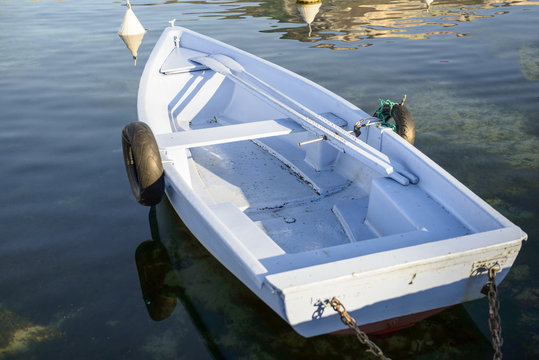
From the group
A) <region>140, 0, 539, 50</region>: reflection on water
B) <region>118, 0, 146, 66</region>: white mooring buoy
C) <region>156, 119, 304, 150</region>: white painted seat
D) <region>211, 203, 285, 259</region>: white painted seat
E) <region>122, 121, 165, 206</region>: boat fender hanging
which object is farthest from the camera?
<region>140, 0, 539, 50</region>: reflection on water

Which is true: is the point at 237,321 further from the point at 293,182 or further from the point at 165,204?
the point at 165,204

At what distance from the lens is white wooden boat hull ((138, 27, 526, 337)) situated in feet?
10.7

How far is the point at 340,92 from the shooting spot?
33.9ft

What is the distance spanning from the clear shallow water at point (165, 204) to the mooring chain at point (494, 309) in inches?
34.0

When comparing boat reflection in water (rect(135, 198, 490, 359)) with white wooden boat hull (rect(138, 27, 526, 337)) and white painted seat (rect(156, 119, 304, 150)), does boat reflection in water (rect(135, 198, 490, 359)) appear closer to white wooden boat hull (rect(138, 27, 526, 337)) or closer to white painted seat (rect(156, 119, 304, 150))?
white wooden boat hull (rect(138, 27, 526, 337))

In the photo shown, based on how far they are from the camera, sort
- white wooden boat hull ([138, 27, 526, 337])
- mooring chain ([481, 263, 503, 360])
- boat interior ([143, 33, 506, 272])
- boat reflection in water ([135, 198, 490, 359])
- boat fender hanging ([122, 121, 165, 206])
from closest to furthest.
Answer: mooring chain ([481, 263, 503, 360]), white wooden boat hull ([138, 27, 526, 337]), boat interior ([143, 33, 506, 272]), boat reflection in water ([135, 198, 490, 359]), boat fender hanging ([122, 121, 165, 206])

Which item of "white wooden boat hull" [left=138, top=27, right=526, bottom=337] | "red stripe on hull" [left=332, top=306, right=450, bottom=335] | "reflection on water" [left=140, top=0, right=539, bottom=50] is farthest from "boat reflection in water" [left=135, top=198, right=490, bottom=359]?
"reflection on water" [left=140, top=0, right=539, bottom=50]

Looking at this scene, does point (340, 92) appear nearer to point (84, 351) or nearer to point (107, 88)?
point (107, 88)

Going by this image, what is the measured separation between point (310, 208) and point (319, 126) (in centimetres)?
95

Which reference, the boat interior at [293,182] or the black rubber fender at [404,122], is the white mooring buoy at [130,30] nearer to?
the boat interior at [293,182]

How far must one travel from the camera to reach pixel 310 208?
548 cm

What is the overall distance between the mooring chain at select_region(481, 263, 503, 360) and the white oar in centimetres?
125

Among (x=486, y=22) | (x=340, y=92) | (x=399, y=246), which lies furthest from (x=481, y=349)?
(x=486, y=22)

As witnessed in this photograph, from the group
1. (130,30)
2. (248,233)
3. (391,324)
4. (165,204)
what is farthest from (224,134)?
(130,30)
